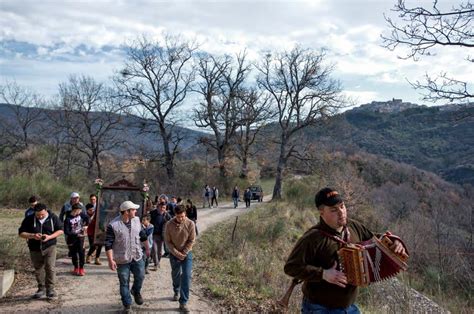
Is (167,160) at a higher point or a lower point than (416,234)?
higher

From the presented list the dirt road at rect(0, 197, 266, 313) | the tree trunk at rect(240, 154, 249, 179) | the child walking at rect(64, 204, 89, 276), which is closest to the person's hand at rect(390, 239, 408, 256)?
the dirt road at rect(0, 197, 266, 313)

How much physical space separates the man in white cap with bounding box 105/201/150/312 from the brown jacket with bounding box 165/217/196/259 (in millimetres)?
559

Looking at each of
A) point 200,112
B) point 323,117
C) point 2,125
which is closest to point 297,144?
point 323,117

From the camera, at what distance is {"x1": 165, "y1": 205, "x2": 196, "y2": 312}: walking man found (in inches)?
308

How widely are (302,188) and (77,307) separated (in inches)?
1166

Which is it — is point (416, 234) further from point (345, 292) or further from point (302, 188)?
point (345, 292)

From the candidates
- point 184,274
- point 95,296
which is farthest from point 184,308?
point 95,296

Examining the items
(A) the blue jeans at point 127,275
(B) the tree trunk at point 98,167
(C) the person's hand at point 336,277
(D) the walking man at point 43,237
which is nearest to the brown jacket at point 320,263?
(C) the person's hand at point 336,277

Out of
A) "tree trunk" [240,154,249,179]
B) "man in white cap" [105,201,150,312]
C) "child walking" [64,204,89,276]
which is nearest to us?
"man in white cap" [105,201,150,312]

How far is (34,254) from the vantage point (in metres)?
7.95

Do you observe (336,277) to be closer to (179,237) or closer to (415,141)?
(179,237)

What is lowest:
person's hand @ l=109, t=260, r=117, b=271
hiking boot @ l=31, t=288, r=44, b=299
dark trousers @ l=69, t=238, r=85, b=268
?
hiking boot @ l=31, t=288, r=44, b=299

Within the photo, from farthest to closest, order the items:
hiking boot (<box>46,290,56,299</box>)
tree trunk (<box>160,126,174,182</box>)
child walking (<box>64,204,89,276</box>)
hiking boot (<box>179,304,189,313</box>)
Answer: tree trunk (<box>160,126,174,182</box>), child walking (<box>64,204,89,276</box>), hiking boot (<box>46,290,56,299</box>), hiking boot (<box>179,304,189,313</box>)

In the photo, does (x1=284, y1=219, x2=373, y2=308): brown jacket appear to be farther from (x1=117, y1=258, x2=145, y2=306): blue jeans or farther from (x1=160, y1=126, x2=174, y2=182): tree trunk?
(x1=160, y1=126, x2=174, y2=182): tree trunk
